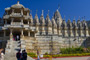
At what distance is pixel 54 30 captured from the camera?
4150cm

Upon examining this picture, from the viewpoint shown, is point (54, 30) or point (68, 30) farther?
point (68, 30)

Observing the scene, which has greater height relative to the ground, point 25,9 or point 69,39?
point 25,9

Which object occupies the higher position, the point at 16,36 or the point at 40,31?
the point at 40,31

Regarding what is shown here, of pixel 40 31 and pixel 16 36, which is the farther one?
pixel 40 31

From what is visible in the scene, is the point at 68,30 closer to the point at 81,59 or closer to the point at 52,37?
the point at 52,37

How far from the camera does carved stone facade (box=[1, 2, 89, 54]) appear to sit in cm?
2861

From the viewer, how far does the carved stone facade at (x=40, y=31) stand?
28608 mm

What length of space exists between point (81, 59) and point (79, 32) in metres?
22.8

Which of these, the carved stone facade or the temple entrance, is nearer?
the carved stone facade

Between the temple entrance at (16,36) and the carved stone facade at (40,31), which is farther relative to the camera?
the temple entrance at (16,36)

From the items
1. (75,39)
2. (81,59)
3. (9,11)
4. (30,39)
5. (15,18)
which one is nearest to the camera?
(81,59)

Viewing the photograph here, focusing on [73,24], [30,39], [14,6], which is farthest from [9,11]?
[73,24]

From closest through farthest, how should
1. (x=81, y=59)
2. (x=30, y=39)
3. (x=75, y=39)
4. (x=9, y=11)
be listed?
(x=81, y=59)
(x=30, y=39)
(x=9, y=11)
(x=75, y=39)

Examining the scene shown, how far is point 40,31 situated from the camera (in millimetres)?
40500
